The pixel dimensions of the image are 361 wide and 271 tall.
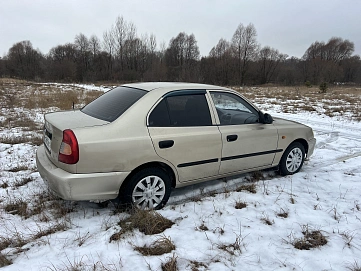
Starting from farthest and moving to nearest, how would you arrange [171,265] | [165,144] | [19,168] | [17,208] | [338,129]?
[338,129] < [19,168] < [17,208] < [165,144] < [171,265]

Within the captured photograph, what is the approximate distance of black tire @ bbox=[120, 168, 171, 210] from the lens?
10.2ft

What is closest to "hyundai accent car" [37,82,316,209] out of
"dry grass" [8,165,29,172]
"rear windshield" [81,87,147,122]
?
"rear windshield" [81,87,147,122]

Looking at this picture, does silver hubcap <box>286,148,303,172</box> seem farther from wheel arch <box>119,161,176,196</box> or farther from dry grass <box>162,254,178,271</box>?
dry grass <box>162,254,178,271</box>

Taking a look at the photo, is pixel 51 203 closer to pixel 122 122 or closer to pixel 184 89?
pixel 122 122

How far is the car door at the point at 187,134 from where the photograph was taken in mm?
3229

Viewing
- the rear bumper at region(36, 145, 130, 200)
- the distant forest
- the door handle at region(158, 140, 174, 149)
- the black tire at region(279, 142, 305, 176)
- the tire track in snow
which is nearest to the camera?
the rear bumper at region(36, 145, 130, 200)

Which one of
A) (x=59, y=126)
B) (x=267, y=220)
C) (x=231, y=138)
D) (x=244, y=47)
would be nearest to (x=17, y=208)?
(x=59, y=126)

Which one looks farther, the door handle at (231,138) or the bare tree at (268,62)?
the bare tree at (268,62)

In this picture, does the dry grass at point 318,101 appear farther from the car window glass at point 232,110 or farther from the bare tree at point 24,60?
the bare tree at point 24,60

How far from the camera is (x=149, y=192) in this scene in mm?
3258

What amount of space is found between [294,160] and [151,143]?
298cm

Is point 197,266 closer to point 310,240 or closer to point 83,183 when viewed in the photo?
point 310,240

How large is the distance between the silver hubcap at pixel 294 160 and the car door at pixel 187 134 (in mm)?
1677

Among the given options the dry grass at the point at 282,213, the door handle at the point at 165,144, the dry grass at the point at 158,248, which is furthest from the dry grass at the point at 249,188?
the dry grass at the point at 158,248
